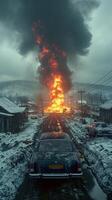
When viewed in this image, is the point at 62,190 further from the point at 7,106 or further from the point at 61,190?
the point at 7,106

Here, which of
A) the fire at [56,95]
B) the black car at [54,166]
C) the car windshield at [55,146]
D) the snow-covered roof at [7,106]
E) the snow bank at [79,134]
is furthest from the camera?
the fire at [56,95]

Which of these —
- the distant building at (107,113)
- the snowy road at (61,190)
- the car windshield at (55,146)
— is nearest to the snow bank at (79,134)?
the car windshield at (55,146)

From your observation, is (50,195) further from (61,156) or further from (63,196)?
(61,156)

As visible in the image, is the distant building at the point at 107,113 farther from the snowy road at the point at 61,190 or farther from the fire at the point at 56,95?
the snowy road at the point at 61,190

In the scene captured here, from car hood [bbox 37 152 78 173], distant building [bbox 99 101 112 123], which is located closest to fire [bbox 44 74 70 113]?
distant building [bbox 99 101 112 123]

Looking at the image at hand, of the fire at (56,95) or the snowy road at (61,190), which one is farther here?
the fire at (56,95)

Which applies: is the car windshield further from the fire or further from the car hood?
the fire

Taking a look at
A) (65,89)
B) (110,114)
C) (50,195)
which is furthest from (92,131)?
(65,89)
